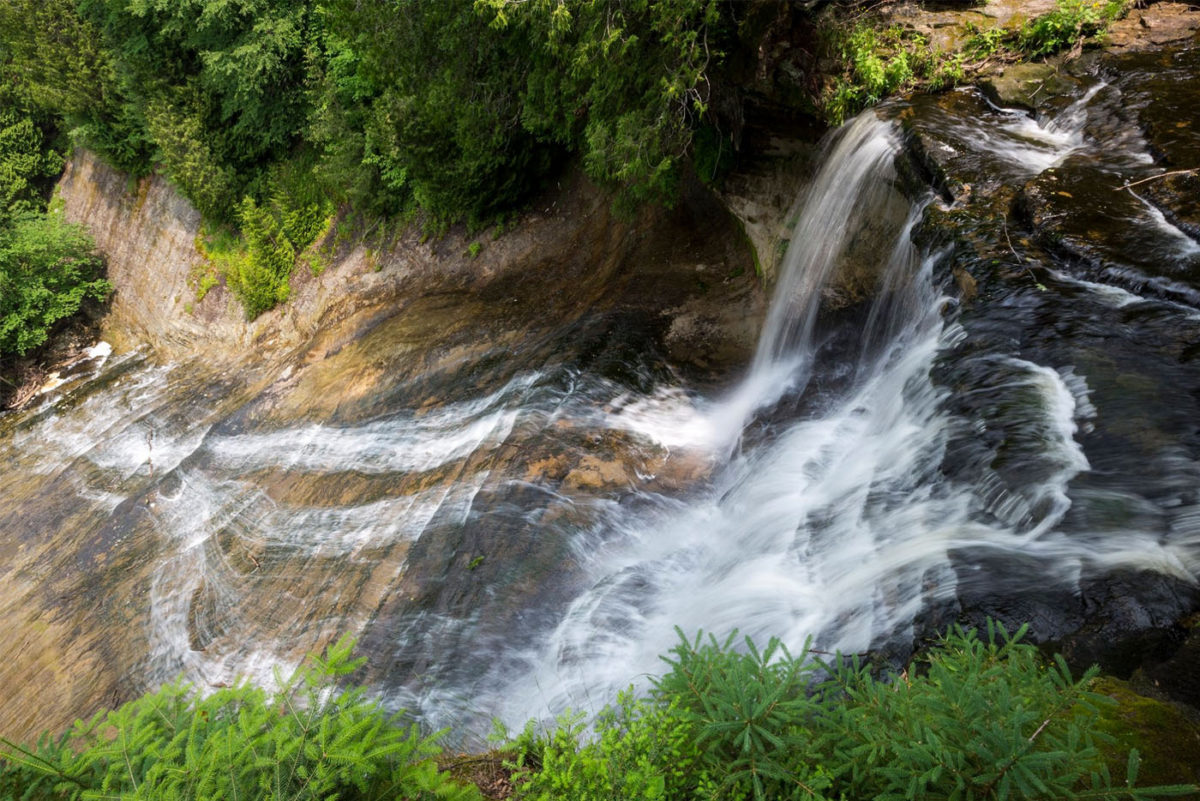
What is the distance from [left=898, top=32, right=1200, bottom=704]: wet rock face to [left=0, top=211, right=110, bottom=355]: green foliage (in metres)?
18.7

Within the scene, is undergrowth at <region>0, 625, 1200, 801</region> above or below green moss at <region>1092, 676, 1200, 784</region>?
above

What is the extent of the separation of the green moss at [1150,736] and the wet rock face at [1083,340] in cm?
29

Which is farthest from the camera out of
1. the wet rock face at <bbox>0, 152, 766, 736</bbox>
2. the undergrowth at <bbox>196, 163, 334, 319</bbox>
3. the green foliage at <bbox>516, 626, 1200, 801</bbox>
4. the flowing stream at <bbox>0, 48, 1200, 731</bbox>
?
the undergrowth at <bbox>196, 163, 334, 319</bbox>

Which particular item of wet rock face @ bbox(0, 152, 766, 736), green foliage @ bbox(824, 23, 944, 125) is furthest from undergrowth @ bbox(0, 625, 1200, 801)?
green foliage @ bbox(824, 23, 944, 125)

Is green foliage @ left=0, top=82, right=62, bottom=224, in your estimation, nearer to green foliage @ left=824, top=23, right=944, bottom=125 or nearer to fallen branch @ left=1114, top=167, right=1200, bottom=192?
green foliage @ left=824, top=23, right=944, bottom=125

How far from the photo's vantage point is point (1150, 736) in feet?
8.46

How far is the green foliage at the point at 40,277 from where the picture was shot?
51.8 ft

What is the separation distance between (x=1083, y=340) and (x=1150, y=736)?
2858mm

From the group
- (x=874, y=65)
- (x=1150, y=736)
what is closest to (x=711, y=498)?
(x=1150, y=736)

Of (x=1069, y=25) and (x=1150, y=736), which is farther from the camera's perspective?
(x=1069, y=25)

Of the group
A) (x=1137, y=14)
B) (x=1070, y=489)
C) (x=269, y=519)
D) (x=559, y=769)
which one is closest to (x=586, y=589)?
(x=559, y=769)

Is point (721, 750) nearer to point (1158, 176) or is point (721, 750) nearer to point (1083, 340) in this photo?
point (1083, 340)

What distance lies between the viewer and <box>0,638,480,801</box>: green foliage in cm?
236

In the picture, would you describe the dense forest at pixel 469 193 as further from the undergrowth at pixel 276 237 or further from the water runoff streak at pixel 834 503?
the water runoff streak at pixel 834 503
